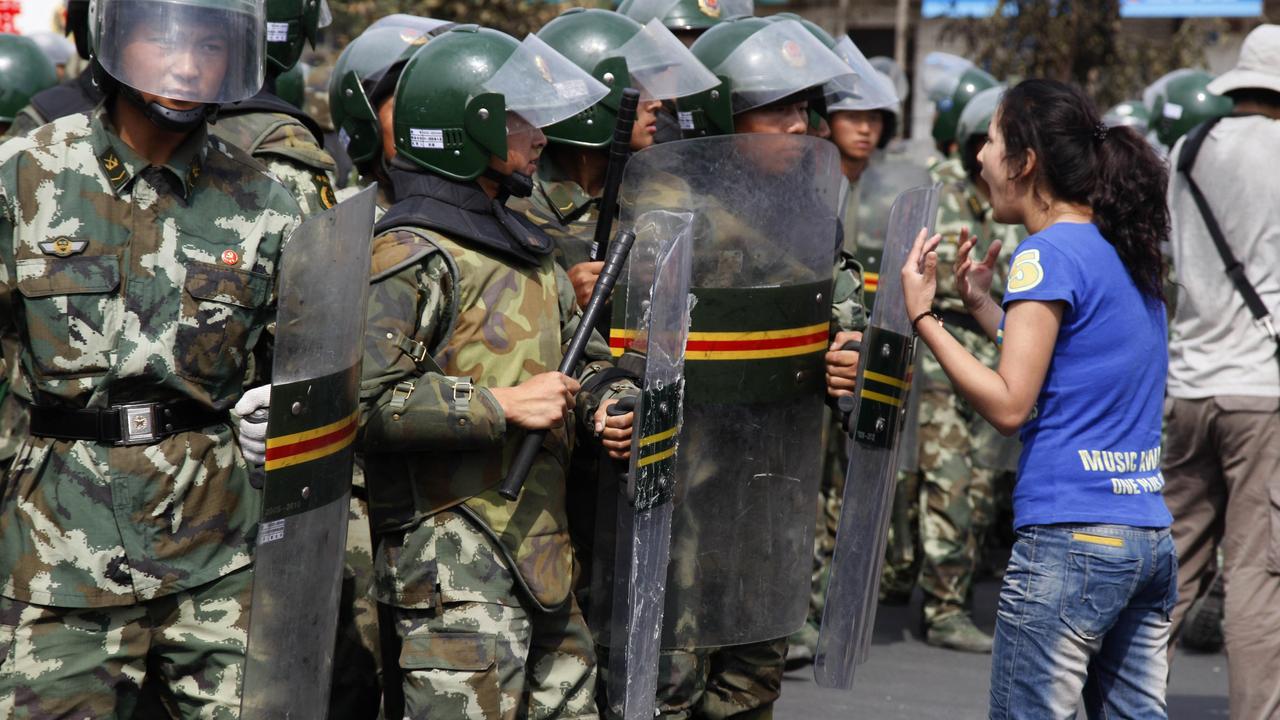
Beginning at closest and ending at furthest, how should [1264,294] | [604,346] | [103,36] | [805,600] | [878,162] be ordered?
[103,36] → [604,346] → [805,600] → [1264,294] → [878,162]

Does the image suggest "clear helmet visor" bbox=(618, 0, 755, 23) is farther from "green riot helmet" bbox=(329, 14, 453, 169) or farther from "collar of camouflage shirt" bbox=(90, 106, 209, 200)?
"collar of camouflage shirt" bbox=(90, 106, 209, 200)

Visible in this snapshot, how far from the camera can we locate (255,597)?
298 centimetres

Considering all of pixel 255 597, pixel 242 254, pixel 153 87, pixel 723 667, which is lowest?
pixel 723 667

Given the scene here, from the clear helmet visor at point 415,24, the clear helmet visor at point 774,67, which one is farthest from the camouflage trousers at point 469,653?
the clear helmet visor at point 415,24

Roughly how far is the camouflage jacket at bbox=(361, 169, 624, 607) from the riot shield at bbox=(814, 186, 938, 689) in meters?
0.73

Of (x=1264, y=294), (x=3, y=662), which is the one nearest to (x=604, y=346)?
(x=3, y=662)

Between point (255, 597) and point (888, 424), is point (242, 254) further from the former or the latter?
point (888, 424)

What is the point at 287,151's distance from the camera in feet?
14.5

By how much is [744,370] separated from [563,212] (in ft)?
2.31

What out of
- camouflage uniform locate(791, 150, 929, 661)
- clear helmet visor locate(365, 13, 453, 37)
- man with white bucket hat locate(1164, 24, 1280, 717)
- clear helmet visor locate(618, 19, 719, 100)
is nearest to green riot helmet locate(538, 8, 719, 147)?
clear helmet visor locate(618, 19, 719, 100)

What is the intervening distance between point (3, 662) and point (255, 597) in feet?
1.87

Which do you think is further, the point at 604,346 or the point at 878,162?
the point at 878,162

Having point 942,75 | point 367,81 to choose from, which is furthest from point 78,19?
point 942,75

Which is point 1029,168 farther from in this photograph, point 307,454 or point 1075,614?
point 307,454
